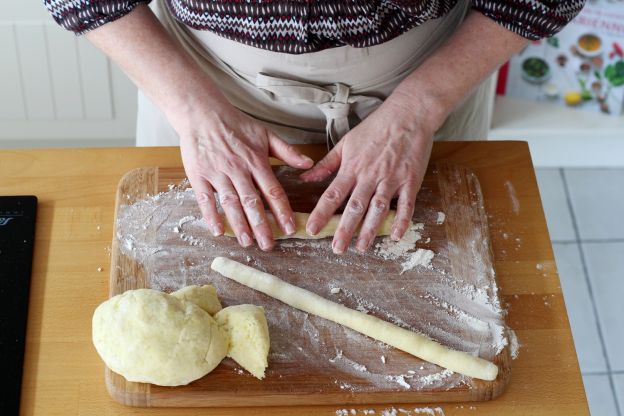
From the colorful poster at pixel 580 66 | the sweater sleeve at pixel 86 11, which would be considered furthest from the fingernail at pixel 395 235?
the colorful poster at pixel 580 66

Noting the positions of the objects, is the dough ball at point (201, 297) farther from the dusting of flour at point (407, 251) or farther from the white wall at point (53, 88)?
the white wall at point (53, 88)

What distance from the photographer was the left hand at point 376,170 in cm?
118

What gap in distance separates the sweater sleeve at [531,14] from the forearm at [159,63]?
17.6 inches

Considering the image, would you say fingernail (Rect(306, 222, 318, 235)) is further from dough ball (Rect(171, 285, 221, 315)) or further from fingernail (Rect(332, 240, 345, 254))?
dough ball (Rect(171, 285, 221, 315))

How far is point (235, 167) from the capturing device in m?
1.21

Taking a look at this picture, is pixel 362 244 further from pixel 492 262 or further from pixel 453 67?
pixel 453 67

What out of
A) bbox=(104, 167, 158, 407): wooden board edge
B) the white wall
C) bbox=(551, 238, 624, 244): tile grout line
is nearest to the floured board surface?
bbox=(104, 167, 158, 407): wooden board edge

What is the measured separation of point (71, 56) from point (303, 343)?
55.8 inches

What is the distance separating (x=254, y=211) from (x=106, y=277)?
24 cm

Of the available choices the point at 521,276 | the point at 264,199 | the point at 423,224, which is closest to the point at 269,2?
the point at 264,199

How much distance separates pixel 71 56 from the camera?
7.14ft

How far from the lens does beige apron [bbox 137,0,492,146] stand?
1.25m

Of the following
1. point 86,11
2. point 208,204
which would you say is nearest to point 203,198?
point 208,204

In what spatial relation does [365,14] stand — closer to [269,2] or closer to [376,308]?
[269,2]
